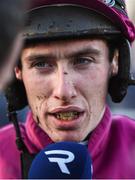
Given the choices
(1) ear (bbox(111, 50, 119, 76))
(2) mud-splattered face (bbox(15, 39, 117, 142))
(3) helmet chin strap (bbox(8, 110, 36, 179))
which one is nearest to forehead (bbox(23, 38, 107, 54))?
(2) mud-splattered face (bbox(15, 39, 117, 142))

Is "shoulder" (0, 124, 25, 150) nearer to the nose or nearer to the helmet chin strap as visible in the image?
the helmet chin strap

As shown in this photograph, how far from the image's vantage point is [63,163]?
3.53ft

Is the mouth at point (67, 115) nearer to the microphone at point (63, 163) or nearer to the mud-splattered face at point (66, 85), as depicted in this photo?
the mud-splattered face at point (66, 85)

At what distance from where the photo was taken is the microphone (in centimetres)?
108

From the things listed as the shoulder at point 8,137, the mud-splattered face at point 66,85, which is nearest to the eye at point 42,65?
the mud-splattered face at point 66,85

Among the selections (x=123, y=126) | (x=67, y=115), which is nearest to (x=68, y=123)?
(x=67, y=115)

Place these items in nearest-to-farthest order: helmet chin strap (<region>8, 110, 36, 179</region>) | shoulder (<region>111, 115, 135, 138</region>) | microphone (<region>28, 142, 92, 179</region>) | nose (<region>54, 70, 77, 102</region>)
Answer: microphone (<region>28, 142, 92, 179</region>) < nose (<region>54, 70, 77, 102</region>) < helmet chin strap (<region>8, 110, 36, 179</region>) < shoulder (<region>111, 115, 135, 138</region>)

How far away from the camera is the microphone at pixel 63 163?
108cm

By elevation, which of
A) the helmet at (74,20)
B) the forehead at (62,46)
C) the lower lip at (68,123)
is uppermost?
the helmet at (74,20)

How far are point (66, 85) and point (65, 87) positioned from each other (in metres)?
0.01

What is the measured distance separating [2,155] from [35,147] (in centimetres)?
12

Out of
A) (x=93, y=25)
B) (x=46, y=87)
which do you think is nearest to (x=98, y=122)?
(x=46, y=87)

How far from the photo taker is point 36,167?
1112 millimetres

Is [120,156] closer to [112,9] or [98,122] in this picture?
[98,122]
